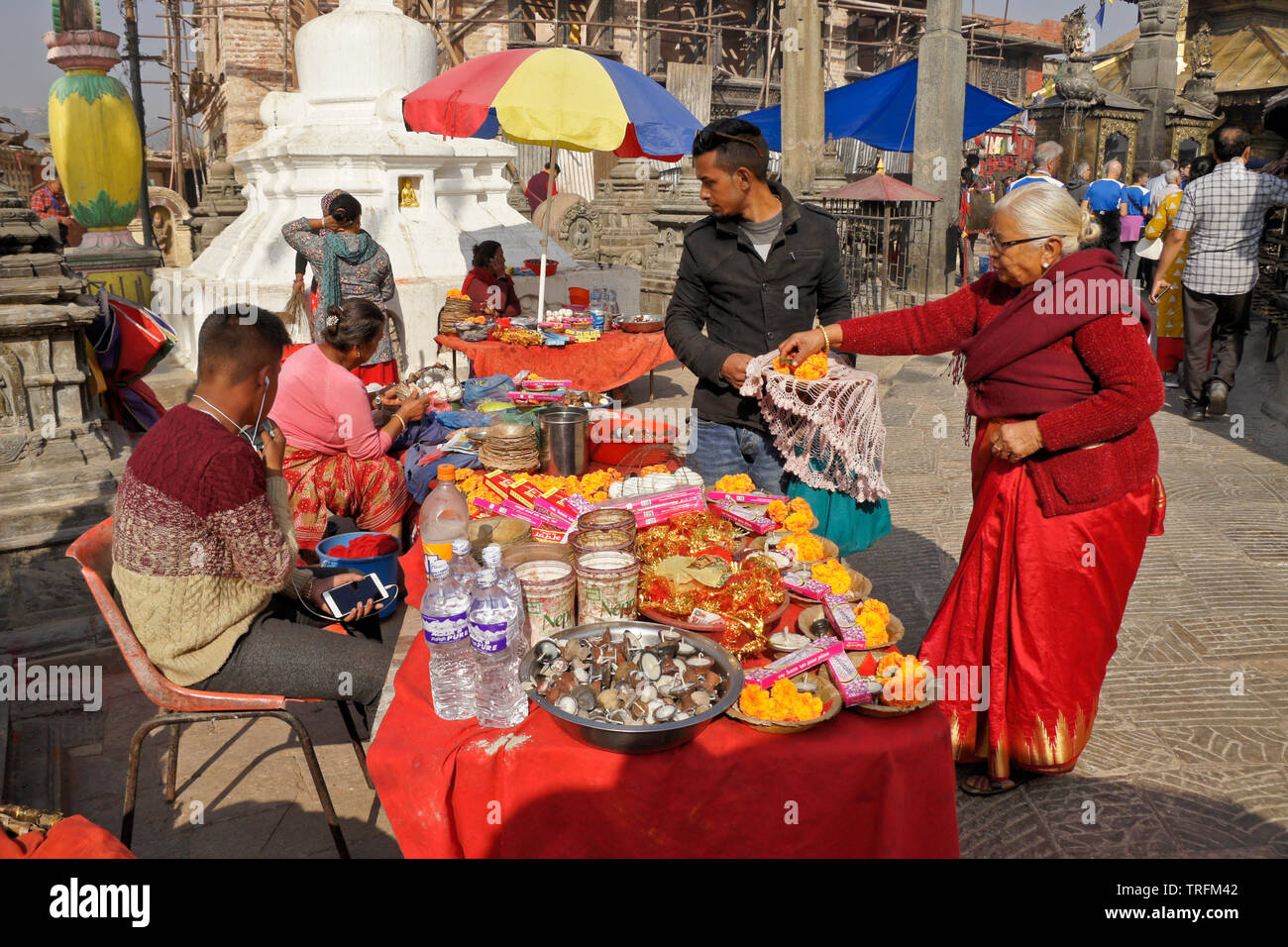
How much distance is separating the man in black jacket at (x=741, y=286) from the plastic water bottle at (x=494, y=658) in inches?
59.6

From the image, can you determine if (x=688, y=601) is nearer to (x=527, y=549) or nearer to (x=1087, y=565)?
(x=527, y=549)

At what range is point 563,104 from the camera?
6.08 meters

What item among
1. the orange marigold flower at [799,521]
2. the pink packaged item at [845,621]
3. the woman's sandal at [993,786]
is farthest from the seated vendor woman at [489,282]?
the pink packaged item at [845,621]

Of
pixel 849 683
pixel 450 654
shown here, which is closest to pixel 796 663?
pixel 849 683

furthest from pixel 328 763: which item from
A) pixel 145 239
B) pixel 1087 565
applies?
pixel 145 239

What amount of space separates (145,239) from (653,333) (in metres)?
11.6

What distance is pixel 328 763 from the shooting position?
3.47 metres

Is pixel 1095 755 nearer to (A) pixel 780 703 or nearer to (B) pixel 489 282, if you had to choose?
(A) pixel 780 703

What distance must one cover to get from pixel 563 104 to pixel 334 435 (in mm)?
3203

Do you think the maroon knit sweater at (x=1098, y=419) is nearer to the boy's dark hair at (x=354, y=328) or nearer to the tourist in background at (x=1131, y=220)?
the boy's dark hair at (x=354, y=328)

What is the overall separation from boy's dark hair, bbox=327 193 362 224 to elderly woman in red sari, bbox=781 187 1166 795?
4937mm

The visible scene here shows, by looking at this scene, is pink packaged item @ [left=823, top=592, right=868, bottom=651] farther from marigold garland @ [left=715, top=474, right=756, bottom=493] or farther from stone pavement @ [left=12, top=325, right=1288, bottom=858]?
stone pavement @ [left=12, top=325, right=1288, bottom=858]

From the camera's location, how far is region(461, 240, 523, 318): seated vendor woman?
788 cm

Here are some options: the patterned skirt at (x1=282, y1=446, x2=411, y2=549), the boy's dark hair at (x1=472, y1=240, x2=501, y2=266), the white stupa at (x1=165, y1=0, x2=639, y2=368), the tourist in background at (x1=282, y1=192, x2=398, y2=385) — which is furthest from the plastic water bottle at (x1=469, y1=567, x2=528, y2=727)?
the white stupa at (x1=165, y1=0, x2=639, y2=368)
